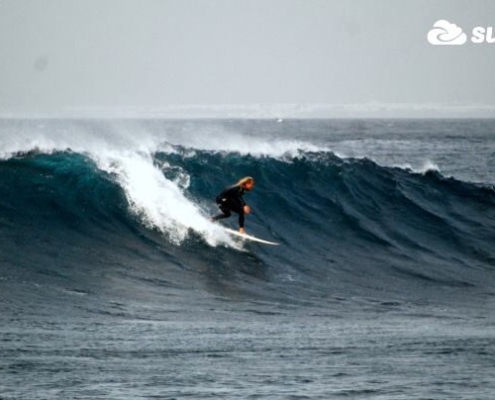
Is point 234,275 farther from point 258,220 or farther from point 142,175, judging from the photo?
point 258,220

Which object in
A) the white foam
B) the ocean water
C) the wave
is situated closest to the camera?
the ocean water

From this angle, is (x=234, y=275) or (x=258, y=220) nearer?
(x=234, y=275)

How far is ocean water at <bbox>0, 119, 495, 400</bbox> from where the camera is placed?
8586 mm

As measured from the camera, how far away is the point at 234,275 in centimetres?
1458

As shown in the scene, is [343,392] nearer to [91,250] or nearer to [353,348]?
[353,348]

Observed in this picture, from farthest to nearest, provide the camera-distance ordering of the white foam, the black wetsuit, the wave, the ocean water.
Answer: the white foam < the black wetsuit < the wave < the ocean water

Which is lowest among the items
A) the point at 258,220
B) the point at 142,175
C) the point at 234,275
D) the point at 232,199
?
the point at 234,275

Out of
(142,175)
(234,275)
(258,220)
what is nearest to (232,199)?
(234,275)

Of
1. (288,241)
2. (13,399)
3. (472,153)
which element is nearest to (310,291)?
(288,241)

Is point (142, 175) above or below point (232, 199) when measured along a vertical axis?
above

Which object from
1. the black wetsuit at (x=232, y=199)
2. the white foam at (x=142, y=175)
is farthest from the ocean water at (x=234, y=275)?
the black wetsuit at (x=232, y=199)

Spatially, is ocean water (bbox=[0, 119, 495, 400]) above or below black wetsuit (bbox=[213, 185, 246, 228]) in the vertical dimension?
below

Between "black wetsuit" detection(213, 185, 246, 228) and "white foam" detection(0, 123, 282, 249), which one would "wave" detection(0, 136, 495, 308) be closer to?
"white foam" detection(0, 123, 282, 249)

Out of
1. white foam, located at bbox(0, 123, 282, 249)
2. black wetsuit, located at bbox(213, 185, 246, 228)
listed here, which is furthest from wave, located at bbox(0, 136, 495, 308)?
black wetsuit, located at bbox(213, 185, 246, 228)
